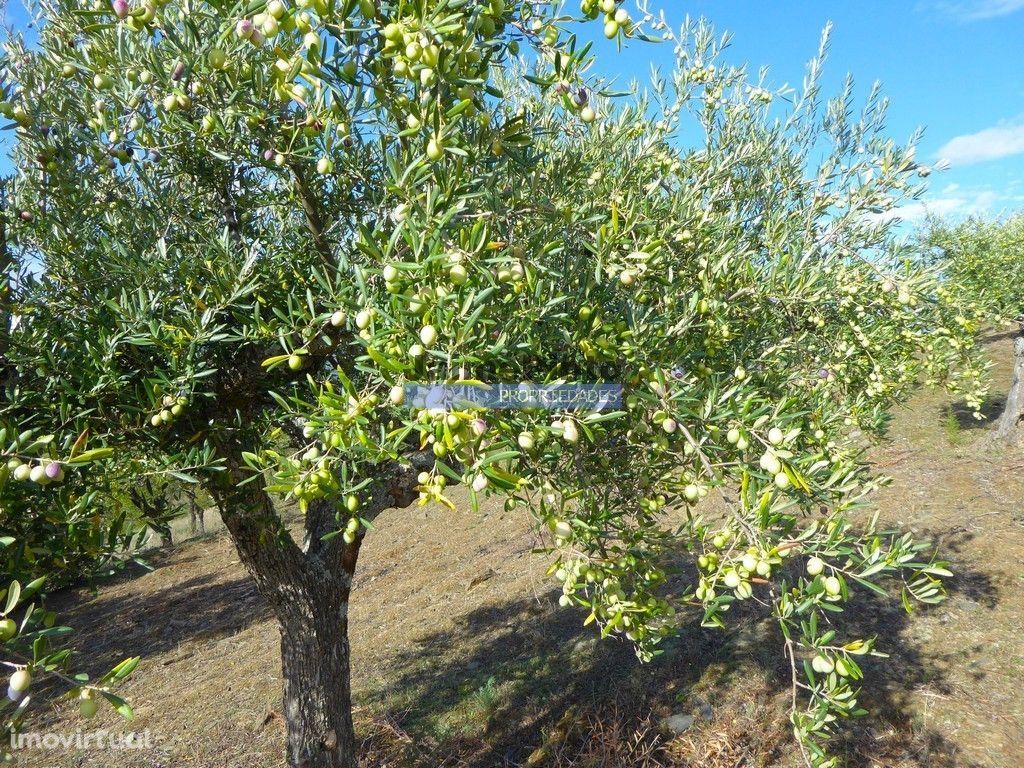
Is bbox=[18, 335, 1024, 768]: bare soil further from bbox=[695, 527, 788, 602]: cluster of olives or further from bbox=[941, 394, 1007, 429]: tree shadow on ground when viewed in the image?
bbox=[941, 394, 1007, 429]: tree shadow on ground

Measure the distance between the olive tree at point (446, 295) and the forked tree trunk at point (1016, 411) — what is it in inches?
459

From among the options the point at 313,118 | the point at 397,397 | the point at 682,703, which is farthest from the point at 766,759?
the point at 313,118

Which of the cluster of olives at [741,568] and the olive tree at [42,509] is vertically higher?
the olive tree at [42,509]

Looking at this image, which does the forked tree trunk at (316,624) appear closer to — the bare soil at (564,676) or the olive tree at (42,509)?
the bare soil at (564,676)

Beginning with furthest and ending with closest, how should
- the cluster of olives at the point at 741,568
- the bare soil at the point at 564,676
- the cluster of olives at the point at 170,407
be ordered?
the bare soil at the point at 564,676 → the cluster of olives at the point at 170,407 → the cluster of olives at the point at 741,568

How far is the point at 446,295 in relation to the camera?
1.70 meters

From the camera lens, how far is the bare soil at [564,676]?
17.8 ft

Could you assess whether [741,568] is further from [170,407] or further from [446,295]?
[170,407]

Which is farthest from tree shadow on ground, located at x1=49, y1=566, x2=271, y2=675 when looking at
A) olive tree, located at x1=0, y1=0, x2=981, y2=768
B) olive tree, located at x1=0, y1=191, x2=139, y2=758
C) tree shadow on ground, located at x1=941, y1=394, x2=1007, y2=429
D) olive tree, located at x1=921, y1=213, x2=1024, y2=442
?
tree shadow on ground, located at x1=941, y1=394, x2=1007, y2=429

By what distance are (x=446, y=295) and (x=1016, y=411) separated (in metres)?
15.5

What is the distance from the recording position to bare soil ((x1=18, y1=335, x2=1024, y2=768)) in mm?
5434

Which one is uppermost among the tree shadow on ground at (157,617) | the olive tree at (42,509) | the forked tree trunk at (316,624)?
the olive tree at (42,509)

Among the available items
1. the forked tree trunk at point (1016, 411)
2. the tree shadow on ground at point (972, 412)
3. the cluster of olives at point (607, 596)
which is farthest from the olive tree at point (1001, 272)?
the cluster of olives at point (607, 596)

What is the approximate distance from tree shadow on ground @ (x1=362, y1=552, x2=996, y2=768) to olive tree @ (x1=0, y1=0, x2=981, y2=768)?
3.00 metres
